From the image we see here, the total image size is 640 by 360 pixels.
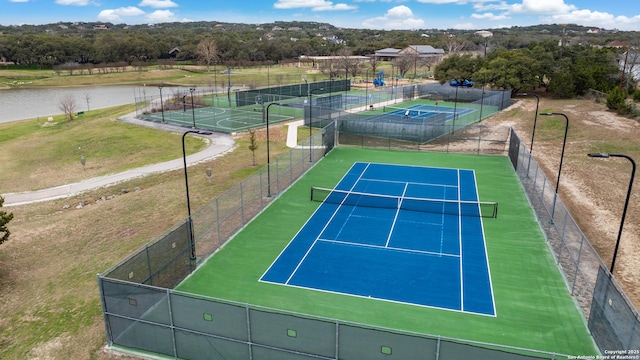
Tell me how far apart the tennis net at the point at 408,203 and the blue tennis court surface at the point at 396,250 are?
0.18 feet

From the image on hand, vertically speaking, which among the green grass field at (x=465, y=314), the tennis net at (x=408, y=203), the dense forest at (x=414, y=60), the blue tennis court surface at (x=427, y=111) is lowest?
the green grass field at (x=465, y=314)

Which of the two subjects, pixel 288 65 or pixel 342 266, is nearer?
pixel 342 266

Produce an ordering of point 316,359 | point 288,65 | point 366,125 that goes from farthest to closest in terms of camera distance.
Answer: point 288,65, point 366,125, point 316,359

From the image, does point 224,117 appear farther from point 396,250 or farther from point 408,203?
point 396,250

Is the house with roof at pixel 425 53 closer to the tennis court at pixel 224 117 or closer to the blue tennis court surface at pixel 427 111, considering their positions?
the blue tennis court surface at pixel 427 111

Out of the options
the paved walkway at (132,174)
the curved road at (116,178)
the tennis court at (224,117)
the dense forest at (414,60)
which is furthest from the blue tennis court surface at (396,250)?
the dense forest at (414,60)

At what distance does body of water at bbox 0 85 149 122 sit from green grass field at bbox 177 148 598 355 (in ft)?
155

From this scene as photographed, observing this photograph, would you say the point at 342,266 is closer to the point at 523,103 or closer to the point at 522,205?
the point at 522,205

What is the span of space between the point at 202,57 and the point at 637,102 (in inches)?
4118

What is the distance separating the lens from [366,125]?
40719mm

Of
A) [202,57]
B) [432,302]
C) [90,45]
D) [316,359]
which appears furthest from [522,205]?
[90,45]

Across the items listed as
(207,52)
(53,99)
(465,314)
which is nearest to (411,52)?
(207,52)

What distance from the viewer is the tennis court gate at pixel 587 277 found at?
11367mm

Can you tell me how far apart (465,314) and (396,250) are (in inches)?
201
